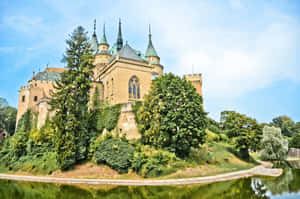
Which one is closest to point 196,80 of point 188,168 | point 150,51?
point 150,51

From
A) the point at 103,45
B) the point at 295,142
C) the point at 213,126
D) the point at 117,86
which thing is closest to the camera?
the point at 117,86

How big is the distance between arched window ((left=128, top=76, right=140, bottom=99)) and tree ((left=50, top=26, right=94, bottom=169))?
31.2 feet

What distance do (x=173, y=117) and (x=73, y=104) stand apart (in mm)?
10339

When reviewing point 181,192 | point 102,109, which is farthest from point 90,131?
point 181,192

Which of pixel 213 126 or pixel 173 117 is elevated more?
pixel 173 117

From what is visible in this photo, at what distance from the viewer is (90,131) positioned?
83.8 ft

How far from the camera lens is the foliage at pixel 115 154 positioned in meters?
19.7

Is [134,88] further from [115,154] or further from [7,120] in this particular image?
[7,120]

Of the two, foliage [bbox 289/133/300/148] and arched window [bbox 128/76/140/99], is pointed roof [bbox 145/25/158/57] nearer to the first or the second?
arched window [bbox 128/76/140/99]

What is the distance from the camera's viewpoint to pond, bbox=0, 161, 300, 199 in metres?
12.9

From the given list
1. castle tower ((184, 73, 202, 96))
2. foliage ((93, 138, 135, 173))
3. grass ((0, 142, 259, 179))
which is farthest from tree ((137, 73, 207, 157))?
castle tower ((184, 73, 202, 96))

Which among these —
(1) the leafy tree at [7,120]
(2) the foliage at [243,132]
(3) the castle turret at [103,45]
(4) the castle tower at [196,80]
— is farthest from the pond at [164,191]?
(3) the castle turret at [103,45]

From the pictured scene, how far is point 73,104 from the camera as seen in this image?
72.7 feet

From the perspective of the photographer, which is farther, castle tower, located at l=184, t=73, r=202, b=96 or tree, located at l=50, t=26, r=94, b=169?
castle tower, located at l=184, t=73, r=202, b=96
